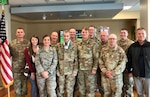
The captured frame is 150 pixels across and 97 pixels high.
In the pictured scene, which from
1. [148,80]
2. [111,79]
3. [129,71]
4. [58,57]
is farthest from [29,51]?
[148,80]

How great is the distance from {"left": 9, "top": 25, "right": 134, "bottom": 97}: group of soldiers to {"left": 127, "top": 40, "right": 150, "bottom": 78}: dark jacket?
0.49 feet

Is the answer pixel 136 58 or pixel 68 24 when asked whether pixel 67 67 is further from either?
pixel 68 24

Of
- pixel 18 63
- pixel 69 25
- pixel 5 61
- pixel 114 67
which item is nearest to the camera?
pixel 114 67

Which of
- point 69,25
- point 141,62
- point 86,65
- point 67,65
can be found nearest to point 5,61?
point 67,65

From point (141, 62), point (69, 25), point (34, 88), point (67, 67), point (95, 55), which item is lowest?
point (34, 88)

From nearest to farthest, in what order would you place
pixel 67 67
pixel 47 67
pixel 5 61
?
pixel 47 67 < pixel 67 67 < pixel 5 61

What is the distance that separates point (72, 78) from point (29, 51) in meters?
1.08

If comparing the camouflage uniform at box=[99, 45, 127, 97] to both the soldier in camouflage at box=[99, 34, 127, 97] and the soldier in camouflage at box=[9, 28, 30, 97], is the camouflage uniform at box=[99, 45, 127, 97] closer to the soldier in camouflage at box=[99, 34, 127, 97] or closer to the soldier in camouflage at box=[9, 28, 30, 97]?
the soldier in camouflage at box=[99, 34, 127, 97]

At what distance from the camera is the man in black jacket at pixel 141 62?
14.0 ft

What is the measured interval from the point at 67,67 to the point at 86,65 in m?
0.40

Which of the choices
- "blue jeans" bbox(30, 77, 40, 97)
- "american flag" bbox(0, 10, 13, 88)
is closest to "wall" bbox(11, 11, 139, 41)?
"american flag" bbox(0, 10, 13, 88)

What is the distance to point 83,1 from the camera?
7.41m

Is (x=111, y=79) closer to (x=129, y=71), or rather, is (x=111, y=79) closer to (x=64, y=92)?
(x=129, y=71)

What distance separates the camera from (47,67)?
4555mm
